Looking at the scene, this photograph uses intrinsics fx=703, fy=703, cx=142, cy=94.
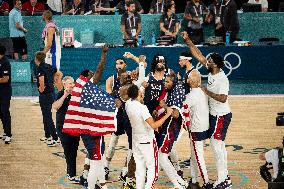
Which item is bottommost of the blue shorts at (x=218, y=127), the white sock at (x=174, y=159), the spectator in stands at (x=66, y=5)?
the white sock at (x=174, y=159)

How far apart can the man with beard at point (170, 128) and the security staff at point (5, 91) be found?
162 inches

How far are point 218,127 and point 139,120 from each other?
4.68ft

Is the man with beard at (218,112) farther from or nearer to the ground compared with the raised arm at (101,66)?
nearer to the ground

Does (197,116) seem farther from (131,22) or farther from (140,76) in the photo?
(131,22)

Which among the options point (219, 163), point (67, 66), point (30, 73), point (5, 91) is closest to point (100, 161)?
point (219, 163)

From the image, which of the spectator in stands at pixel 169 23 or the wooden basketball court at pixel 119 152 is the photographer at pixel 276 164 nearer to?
the wooden basketball court at pixel 119 152

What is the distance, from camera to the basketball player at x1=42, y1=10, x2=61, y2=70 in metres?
15.8

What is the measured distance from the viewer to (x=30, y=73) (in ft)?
68.8

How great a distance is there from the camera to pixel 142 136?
9.92m

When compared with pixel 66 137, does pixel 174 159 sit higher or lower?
lower

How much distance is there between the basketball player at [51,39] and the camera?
15.8 metres

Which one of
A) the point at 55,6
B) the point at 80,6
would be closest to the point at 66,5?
the point at 55,6

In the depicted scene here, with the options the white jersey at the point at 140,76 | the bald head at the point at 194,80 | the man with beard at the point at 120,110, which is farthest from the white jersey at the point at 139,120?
the white jersey at the point at 140,76

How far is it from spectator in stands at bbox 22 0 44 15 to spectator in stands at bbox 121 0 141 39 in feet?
10.8
